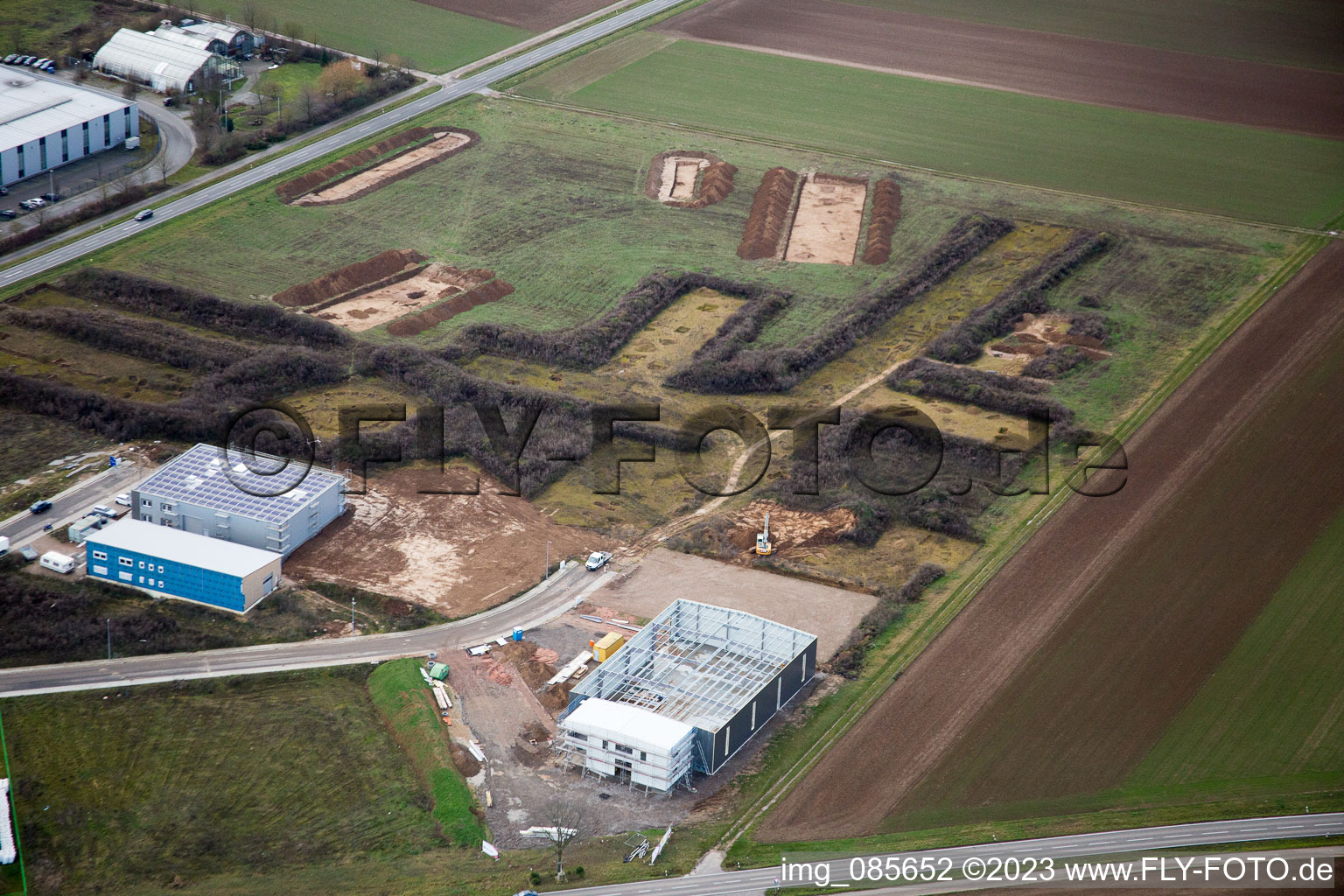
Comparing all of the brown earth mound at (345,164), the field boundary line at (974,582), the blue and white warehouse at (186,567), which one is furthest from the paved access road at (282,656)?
the brown earth mound at (345,164)

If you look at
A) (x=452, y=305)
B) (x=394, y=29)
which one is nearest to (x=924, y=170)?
(x=452, y=305)

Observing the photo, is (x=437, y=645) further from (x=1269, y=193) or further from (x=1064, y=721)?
(x=1269, y=193)

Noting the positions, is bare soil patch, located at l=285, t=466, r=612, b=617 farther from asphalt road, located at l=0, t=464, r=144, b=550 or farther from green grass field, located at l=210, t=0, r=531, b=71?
green grass field, located at l=210, t=0, r=531, b=71

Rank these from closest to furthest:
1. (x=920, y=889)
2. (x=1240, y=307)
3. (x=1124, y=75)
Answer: (x=920, y=889) → (x=1240, y=307) → (x=1124, y=75)

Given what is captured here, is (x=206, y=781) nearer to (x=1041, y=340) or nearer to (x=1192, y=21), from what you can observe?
(x=1041, y=340)

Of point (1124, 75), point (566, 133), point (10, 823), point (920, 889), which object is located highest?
point (1124, 75)

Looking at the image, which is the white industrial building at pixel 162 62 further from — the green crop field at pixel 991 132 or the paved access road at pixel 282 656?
the paved access road at pixel 282 656

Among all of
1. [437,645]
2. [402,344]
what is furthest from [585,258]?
[437,645]
